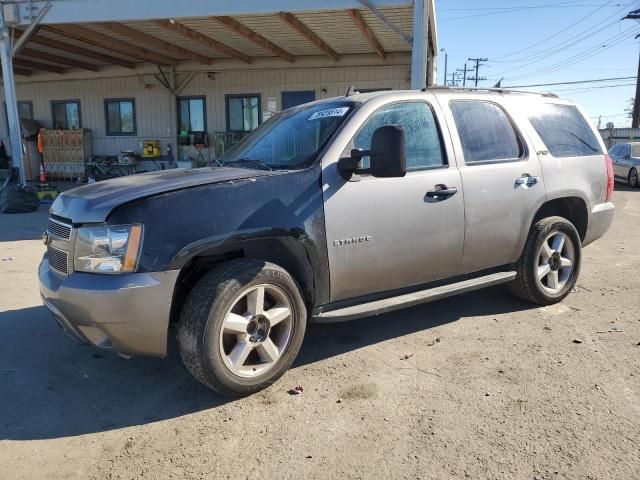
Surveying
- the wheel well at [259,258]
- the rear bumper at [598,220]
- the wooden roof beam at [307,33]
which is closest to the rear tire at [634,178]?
the wooden roof beam at [307,33]

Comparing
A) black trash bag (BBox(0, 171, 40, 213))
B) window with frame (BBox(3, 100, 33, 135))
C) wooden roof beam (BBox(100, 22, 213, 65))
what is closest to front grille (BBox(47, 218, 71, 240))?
black trash bag (BBox(0, 171, 40, 213))

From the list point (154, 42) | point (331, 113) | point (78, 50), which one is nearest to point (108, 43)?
point (154, 42)

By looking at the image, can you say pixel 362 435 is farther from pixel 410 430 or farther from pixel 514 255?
pixel 514 255

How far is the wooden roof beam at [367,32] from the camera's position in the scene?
10614 millimetres

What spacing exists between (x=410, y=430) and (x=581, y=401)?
113 cm

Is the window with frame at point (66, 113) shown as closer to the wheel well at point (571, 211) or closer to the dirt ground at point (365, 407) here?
the dirt ground at point (365, 407)

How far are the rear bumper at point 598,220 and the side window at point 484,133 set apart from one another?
1210mm

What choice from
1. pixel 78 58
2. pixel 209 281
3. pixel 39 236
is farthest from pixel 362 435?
pixel 78 58

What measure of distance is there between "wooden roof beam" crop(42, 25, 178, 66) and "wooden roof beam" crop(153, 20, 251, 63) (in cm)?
216

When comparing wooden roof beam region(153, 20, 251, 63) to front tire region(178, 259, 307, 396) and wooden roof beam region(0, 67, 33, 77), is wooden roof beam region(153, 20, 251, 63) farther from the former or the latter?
front tire region(178, 259, 307, 396)

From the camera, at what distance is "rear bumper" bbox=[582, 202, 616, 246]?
16.8 ft

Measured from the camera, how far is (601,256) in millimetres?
7227

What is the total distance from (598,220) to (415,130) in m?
2.47

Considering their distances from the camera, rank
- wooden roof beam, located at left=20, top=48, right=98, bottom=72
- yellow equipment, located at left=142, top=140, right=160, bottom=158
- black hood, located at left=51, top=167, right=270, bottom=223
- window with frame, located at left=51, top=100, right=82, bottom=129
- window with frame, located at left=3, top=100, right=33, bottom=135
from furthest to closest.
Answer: window with frame, located at left=3, top=100, right=33, bottom=135, window with frame, located at left=51, top=100, right=82, bottom=129, yellow equipment, located at left=142, top=140, right=160, bottom=158, wooden roof beam, located at left=20, top=48, right=98, bottom=72, black hood, located at left=51, top=167, right=270, bottom=223
